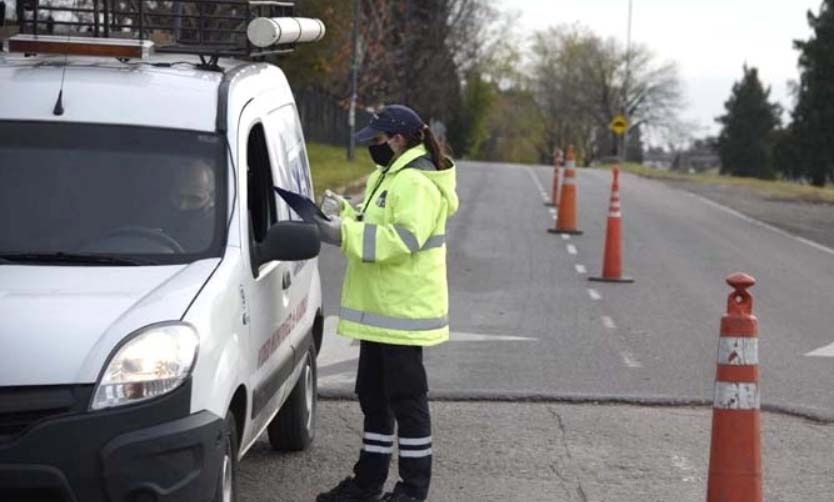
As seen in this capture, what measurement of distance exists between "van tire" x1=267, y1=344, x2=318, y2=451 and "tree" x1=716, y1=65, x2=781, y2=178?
89.1 metres

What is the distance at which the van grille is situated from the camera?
5664 millimetres

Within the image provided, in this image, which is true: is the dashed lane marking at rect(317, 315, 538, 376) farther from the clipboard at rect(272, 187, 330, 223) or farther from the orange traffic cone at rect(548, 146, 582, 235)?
the orange traffic cone at rect(548, 146, 582, 235)

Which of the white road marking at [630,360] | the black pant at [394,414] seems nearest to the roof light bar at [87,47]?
the black pant at [394,414]

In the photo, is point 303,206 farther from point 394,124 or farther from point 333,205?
point 394,124

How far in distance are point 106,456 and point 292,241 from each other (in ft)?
5.01

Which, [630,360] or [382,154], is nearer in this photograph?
[382,154]

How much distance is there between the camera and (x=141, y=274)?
21.0 ft

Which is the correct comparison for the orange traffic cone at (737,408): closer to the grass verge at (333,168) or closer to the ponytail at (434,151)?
the ponytail at (434,151)

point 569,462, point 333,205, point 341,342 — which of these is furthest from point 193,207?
point 341,342

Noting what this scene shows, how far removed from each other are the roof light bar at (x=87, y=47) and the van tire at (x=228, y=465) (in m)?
1.87

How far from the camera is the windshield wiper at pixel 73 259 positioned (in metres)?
6.55

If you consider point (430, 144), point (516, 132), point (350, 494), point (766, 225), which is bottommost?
point (516, 132)

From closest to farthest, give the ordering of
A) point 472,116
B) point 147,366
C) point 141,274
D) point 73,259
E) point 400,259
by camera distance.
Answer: point 147,366, point 141,274, point 73,259, point 400,259, point 472,116

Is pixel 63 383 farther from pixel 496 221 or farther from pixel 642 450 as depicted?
pixel 496 221
